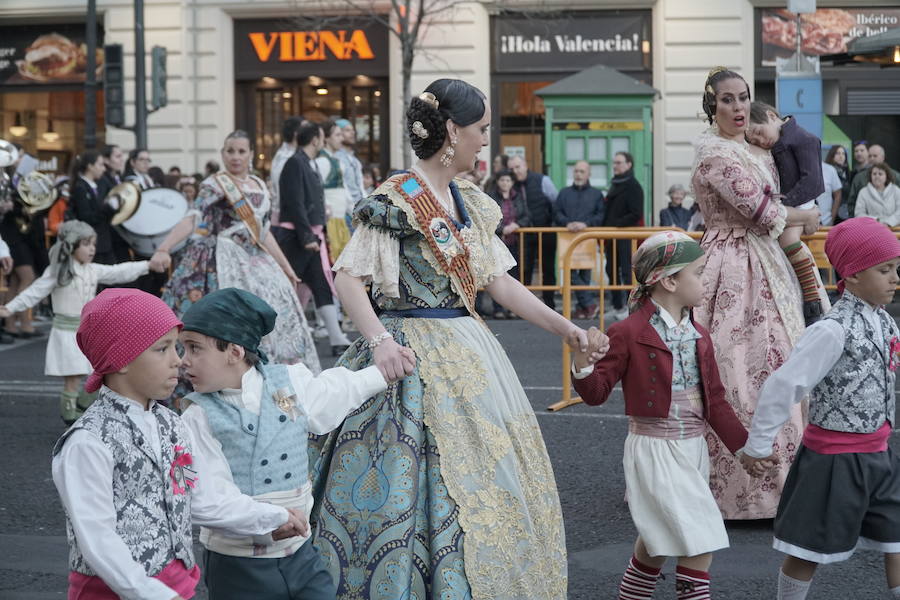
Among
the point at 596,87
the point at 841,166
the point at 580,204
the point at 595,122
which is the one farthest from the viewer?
the point at 595,122

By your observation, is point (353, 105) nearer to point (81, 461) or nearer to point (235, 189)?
point (235, 189)

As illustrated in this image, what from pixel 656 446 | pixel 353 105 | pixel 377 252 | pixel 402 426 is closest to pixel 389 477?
pixel 402 426

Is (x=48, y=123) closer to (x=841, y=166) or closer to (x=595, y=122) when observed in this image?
(x=595, y=122)

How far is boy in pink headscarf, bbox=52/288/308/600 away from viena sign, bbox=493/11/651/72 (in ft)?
65.6

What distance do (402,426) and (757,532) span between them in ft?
8.16

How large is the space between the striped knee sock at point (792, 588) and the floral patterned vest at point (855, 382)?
526 mm

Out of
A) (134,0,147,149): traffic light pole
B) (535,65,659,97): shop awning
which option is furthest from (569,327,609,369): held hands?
(134,0,147,149): traffic light pole

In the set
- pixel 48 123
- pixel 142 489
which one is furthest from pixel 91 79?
pixel 142 489

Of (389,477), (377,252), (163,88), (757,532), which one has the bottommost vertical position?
(757,532)

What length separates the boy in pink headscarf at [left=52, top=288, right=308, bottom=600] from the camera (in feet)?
10.9

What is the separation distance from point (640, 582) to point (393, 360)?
132cm

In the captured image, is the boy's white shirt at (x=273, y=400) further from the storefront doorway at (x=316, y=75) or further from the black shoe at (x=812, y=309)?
the storefront doorway at (x=316, y=75)

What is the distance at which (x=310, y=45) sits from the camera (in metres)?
23.6

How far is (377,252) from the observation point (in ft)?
15.3
